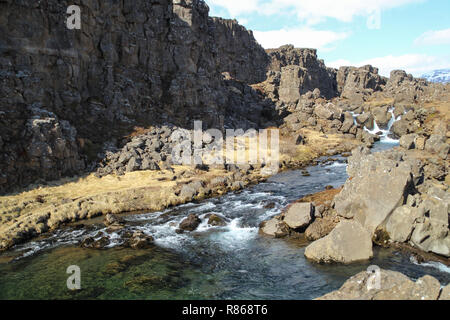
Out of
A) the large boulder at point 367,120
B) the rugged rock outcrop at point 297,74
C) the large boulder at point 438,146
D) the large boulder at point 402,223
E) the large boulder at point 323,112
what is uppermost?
the rugged rock outcrop at point 297,74

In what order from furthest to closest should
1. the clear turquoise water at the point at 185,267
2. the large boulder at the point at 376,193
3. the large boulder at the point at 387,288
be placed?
the large boulder at the point at 376,193 < the clear turquoise water at the point at 185,267 < the large boulder at the point at 387,288

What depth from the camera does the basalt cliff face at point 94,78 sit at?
32181 mm

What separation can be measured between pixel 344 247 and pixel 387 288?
6.53 metres

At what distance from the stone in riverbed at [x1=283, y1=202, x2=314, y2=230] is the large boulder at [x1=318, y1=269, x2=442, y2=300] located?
9.57 m

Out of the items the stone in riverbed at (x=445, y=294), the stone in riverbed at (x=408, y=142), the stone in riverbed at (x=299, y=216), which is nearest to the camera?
the stone in riverbed at (x=445, y=294)

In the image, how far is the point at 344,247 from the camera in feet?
57.5

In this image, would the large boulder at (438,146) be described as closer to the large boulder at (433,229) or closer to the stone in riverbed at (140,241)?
the large boulder at (433,229)

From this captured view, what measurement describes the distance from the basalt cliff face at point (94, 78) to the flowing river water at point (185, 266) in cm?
1242

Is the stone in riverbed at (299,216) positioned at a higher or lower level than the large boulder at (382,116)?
lower

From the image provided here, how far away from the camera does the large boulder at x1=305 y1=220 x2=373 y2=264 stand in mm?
17391

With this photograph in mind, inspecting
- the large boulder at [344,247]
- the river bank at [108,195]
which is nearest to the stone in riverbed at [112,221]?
the river bank at [108,195]
